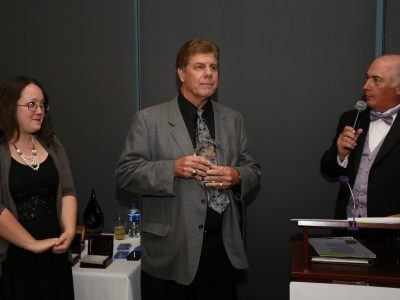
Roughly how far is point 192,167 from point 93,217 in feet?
4.65

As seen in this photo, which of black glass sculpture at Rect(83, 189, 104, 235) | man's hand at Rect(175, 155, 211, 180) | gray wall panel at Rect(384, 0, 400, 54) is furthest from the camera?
black glass sculpture at Rect(83, 189, 104, 235)

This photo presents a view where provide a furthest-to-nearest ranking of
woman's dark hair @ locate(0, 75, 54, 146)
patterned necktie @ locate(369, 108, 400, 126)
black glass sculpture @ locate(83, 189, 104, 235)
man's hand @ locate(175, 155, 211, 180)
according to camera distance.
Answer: black glass sculpture @ locate(83, 189, 104, 235)
patterned necktie @ locate(369, 108, 400, 126)
woman's dark hair @ locate(0, 75, 54, 146)
man's hand @ locate(175, 155, 211, 180)

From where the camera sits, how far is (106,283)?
Result: 243 cm

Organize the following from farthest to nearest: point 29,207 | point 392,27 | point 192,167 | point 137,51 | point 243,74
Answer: point 137,51 < point 243,74 < point 392,27 < point 29,207 < point 192,167

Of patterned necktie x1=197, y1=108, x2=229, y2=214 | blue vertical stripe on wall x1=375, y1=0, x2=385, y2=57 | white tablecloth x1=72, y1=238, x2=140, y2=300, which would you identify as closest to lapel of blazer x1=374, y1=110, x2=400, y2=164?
blue vertical stripe on wall x1=375, y1=0, x2=385, y2=57

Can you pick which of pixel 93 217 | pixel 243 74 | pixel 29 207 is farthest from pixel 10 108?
pixel 243 74

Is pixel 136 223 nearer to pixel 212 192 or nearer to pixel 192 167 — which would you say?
pixel 212 192

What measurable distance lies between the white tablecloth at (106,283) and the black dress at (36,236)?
0.22 meters

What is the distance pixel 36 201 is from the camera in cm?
212

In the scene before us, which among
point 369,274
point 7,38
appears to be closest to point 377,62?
point 369,274

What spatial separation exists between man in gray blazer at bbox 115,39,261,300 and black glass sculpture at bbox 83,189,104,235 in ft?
3.32

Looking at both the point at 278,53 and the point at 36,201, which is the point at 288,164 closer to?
the point at 278,53

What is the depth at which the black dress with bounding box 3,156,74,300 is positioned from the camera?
2045 millimetres

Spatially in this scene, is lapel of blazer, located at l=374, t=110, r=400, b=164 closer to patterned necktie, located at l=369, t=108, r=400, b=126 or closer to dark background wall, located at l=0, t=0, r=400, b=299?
patterned necktie, located at l=369, t=108, r=400, b=126
